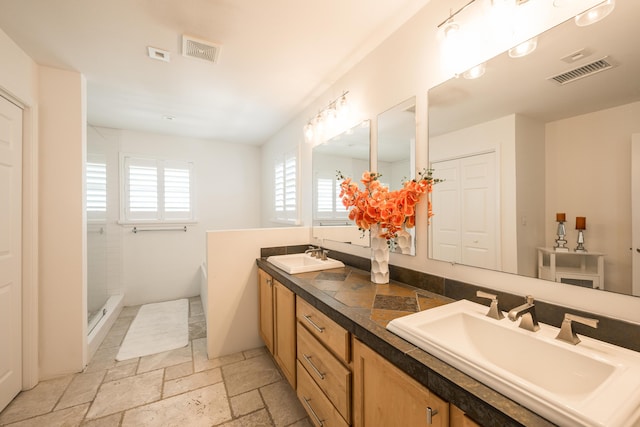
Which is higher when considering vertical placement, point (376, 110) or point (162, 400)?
point (376, 110)

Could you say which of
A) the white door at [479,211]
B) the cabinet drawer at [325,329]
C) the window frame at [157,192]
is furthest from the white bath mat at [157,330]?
the white door at [479,211]

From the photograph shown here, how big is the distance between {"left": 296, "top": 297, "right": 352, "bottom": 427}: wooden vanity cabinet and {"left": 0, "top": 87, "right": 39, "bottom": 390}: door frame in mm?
2062

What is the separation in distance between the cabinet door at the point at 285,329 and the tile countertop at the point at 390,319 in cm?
11

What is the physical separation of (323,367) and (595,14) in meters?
1.77

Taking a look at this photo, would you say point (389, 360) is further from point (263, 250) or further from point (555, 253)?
point (263, 250)

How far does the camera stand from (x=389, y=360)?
2.92ft

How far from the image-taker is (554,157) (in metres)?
0.97

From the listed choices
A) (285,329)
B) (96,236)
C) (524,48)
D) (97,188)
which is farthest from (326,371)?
(97,188)

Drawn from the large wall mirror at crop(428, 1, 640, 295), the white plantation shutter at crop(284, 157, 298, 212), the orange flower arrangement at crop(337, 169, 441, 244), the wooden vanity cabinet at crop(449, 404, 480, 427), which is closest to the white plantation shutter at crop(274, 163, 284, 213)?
the white plantation shutter at crop(284, 157, 298, 212)

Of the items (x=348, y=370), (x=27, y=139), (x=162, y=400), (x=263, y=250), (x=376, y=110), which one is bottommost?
(x=162, y=400)

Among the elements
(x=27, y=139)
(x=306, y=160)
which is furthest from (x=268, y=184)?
(x=27, y=139)

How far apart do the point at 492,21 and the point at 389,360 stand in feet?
4.97

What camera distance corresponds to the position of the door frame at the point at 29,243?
1922mm

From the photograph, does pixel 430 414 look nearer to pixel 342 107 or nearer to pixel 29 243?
pixel 342 107
